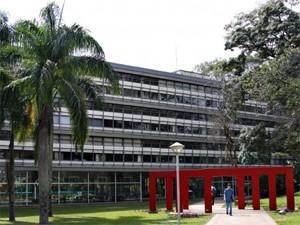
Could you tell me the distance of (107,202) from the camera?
59312 millimetres

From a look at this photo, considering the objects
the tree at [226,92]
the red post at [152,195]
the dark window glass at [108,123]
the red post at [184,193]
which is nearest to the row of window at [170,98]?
the dark window glass at [108,123]

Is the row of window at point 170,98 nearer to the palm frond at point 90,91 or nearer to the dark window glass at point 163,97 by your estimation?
the dark window glass at point 163,97

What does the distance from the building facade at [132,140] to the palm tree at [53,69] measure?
2399 cm

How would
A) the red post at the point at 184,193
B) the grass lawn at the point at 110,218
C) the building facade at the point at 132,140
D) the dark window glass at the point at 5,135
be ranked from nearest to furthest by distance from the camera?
1. the grass lawn at the point at 110,218
2. the red post at the point at 184,193
3. the dark window glass at the point at 5,135
4. the building facade at the point at 132,140

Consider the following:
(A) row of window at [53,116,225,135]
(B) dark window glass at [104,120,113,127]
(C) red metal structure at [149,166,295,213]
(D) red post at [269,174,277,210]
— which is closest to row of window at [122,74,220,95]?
(A) row of window at [53,116,225,135]

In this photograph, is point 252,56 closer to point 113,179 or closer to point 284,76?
point 284,76

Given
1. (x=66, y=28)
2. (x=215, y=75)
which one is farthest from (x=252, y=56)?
(x=66, y=28)

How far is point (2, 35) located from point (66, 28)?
5682 mm

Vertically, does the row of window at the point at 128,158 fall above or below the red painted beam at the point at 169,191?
above

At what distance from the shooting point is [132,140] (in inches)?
2451

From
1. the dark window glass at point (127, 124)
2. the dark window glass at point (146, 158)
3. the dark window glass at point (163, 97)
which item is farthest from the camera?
the dark window glass at point (163, 97)

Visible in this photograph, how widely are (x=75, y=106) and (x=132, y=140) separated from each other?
3630cm

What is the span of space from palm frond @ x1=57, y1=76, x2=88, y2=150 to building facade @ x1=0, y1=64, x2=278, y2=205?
25332mm

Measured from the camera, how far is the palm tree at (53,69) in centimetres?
2600
